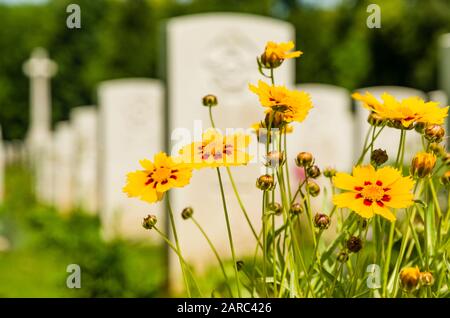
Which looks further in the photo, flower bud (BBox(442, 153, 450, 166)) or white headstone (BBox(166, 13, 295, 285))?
white headstone (BBox(166, 13, 295, 285))

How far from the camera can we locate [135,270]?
10.4ft

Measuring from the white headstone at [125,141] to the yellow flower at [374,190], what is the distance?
4.28 metres

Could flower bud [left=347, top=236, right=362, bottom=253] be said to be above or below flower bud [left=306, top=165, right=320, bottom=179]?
below

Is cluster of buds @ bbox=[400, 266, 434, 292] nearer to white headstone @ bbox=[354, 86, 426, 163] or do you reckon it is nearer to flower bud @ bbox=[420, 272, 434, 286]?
flower bud @ bbox=[420, 272, 434, 286]

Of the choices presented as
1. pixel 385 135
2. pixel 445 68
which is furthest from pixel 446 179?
pixel 385 135

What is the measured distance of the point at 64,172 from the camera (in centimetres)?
768

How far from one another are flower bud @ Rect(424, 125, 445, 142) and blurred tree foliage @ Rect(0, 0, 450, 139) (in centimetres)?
1454

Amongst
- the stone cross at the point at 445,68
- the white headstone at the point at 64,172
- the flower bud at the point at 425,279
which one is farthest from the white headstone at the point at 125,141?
the flower bud at the point at 425,279

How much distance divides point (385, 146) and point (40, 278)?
2863 millimetres

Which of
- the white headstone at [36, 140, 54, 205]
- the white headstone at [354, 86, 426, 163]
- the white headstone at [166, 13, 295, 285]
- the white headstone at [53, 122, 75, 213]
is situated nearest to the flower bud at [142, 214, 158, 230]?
the white headstone at [166, 13, 295, 285]

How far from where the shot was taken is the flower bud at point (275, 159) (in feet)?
2.85

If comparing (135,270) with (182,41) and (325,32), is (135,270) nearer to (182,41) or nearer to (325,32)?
(182,41)

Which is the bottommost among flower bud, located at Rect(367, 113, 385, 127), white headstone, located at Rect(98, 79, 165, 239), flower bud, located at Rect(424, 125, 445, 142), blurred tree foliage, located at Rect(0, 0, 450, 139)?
white headstone, located at Rect(98, 79, 165, 239)

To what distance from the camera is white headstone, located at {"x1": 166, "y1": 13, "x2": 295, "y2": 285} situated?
3.51 m
